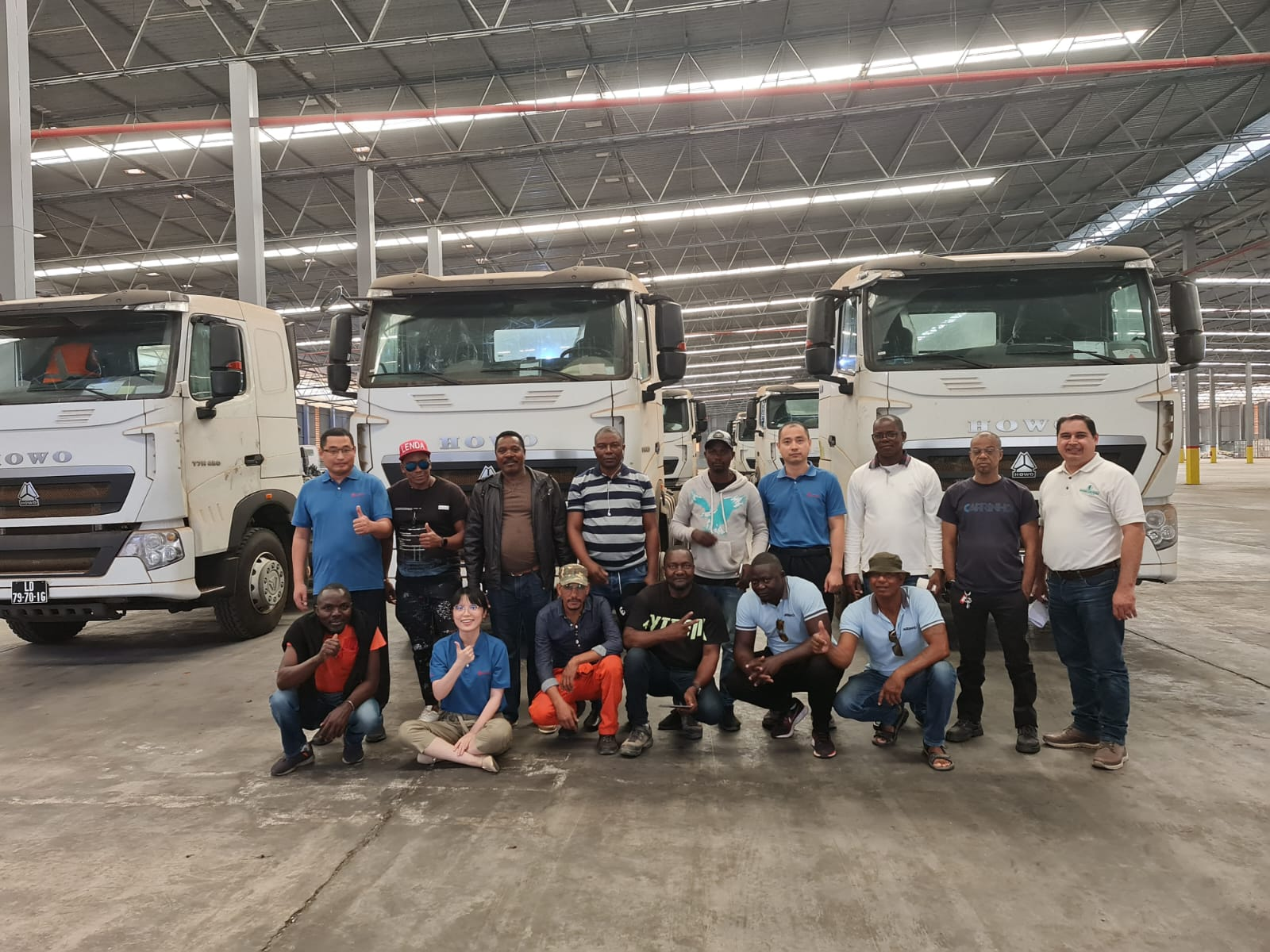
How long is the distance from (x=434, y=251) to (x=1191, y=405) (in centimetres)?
2327

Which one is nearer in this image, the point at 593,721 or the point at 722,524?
the point at 593,721

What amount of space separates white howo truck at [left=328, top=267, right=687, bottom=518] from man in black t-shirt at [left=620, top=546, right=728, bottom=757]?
1.54 metres

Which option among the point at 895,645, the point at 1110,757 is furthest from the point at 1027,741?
the point at 895,645

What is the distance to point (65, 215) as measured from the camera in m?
18.9

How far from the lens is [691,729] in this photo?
4789 millimetres

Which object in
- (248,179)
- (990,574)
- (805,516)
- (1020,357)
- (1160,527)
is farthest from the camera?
(248,179)

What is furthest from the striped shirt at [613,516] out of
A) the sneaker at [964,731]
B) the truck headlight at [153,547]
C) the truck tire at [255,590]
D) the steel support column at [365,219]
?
the steel support column at [365,219]

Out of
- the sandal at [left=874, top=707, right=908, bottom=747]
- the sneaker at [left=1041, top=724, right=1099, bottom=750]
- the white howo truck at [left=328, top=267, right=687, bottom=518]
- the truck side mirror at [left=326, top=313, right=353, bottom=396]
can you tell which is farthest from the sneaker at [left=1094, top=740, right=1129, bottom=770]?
the truck side mirror at [left=326, top=313, right=353, bottom=396]

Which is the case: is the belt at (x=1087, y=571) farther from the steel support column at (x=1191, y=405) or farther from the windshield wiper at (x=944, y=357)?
the steel support column at (x=1191, y=405)

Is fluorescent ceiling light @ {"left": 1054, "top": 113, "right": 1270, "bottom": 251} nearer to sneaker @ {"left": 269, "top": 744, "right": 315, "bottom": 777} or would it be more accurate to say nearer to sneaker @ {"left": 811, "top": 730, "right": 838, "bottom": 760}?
sneaker @ {"left": 811, "top": 730, "right": 838, "bottom": 760}

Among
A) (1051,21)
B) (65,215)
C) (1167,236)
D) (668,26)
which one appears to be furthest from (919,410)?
(1167,236)

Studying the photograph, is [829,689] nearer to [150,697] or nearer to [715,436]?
[715,436]

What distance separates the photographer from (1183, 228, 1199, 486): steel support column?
2330 cm

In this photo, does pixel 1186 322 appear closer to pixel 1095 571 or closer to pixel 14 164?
pixel 1095 571
